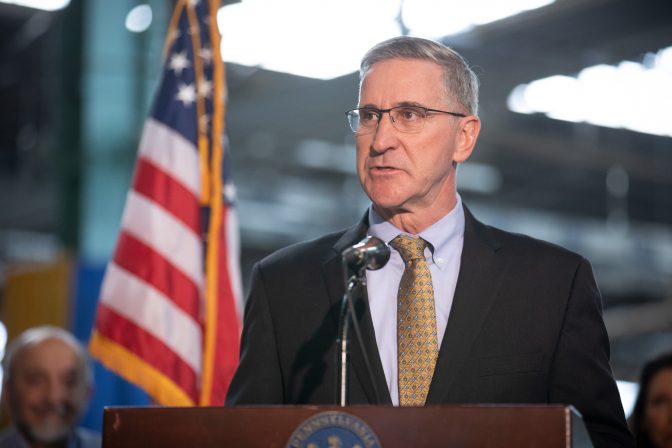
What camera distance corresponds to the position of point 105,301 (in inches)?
149

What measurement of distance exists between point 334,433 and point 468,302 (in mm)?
585

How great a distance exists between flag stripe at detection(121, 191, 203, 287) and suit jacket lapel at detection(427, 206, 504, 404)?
1.77m

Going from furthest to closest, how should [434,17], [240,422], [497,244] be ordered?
1. [434,17]
2. [497,244]
3. [240,422]

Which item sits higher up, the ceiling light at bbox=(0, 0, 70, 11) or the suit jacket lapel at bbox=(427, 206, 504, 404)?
the ceiling light at bbox=(0, 0, 70, 11)

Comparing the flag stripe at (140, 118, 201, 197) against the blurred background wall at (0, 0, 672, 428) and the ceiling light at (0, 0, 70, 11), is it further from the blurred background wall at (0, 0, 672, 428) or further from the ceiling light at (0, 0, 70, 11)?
the ceiling light at (0, 0, 70, 11)

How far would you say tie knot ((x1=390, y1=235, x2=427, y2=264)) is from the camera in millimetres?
2156

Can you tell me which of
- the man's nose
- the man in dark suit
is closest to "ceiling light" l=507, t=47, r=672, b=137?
the man's nose

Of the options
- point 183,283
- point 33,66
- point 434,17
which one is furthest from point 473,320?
point 33,66

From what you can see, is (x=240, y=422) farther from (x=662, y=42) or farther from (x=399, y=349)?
(x=662, y=42)

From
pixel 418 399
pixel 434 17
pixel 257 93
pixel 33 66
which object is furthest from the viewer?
pixel 33 66

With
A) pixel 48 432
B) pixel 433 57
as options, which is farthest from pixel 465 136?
pixel 48 432

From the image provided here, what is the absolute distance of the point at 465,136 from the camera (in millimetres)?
2281

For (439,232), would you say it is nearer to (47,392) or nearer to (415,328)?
(415,328)

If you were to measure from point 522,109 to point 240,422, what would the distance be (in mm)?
7222
